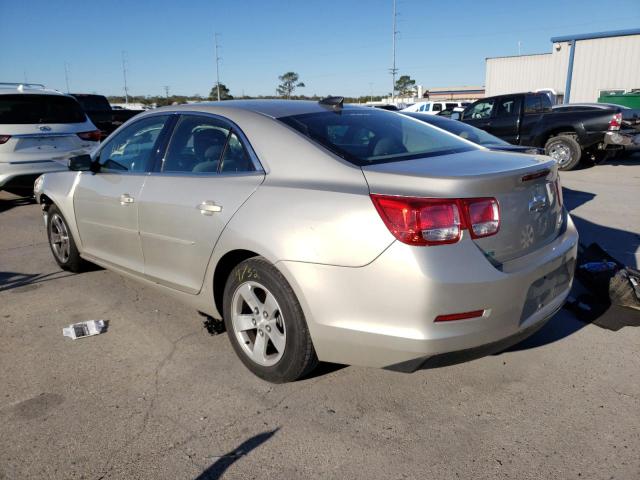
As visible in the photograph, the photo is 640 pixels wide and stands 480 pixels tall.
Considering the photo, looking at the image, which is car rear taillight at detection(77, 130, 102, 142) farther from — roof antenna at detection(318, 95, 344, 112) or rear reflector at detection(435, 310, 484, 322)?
rear reflector at detection(435, 310, 484, 322)

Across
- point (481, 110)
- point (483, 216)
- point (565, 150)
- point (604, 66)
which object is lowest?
point (565, 150)

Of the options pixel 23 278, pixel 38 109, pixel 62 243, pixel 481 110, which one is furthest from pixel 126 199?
pixel 481 110

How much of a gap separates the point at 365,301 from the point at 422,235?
412mm

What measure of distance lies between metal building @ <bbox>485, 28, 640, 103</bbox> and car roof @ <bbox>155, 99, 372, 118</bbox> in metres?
30.0

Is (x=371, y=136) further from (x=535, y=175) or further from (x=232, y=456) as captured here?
(x=232, y=456)

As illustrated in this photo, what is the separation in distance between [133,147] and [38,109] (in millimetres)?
5097

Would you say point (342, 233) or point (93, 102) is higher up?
point (93, 102)

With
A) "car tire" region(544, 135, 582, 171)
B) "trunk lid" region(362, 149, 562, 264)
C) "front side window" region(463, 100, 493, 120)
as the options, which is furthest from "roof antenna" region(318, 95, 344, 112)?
"front side window" region(463, 100, 493, 120)

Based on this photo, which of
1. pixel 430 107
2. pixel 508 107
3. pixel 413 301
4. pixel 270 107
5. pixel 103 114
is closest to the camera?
pixel 413 301

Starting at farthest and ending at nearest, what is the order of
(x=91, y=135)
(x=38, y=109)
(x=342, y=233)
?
(x=91, y=135) < (x=38, y=109) < (x=342, y=233)

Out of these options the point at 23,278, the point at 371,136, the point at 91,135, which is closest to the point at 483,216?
the point at 371,136

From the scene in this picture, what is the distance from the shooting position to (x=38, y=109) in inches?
319

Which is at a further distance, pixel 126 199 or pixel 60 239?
pixel 60 239

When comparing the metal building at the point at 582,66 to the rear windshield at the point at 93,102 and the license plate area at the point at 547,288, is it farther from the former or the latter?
the license plate area at the point at 547,288
